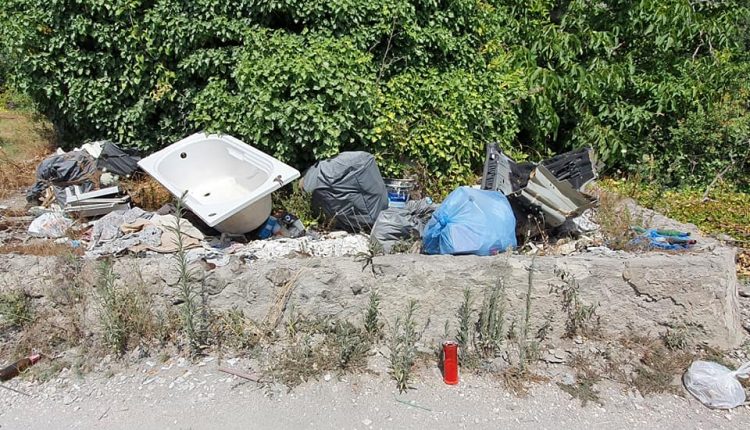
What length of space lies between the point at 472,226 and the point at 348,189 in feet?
3.77

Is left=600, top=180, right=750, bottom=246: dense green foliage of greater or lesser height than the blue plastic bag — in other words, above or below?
below

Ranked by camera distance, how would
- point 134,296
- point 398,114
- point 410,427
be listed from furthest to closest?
point 398,114, point 134,296, point 410,427

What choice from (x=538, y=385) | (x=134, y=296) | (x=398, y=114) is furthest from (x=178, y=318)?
(x=398, y=114)

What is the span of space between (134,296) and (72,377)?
1.74ft

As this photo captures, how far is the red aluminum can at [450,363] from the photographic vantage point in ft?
A: 9.71

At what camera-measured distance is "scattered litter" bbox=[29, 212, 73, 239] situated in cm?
422

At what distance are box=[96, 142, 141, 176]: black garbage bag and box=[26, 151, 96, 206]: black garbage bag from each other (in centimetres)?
10

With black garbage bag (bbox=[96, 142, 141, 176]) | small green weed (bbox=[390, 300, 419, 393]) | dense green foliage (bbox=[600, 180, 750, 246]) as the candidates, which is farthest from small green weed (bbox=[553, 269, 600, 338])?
black garbage bag (bbox=[96, 142, 141, 176])

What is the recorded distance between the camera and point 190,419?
2723 mm

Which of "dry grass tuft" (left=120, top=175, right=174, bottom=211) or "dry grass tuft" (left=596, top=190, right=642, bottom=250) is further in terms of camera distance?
"dry grass tuft" (left=120, top=175, right=174, bottom=211)

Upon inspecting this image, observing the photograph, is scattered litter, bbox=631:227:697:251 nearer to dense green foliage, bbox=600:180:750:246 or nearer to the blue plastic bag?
the blue plastic bag

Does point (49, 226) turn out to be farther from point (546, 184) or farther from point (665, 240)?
point (665, 240)

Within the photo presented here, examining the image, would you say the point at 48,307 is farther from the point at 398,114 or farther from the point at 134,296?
the point at 398,114

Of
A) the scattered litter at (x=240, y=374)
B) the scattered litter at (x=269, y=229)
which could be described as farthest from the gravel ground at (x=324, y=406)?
the scattered litter at (x=269, y=229)
